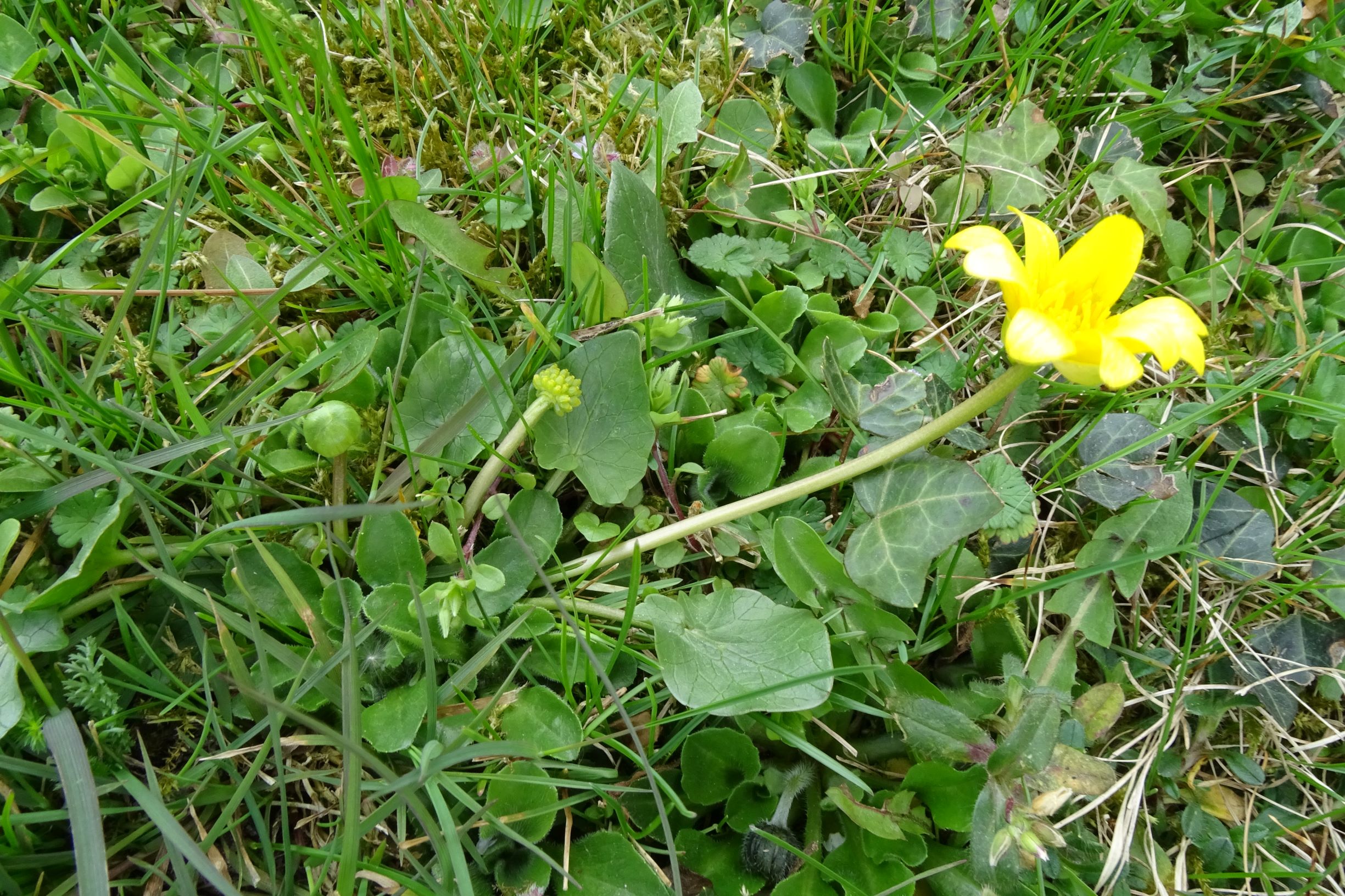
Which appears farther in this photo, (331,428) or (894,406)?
(894,406)

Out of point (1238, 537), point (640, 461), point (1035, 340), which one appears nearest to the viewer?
point (1035, 340)

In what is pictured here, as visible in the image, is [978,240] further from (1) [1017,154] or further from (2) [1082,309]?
(1) [1017,154]

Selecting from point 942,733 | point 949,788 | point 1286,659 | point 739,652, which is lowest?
point 1286,659

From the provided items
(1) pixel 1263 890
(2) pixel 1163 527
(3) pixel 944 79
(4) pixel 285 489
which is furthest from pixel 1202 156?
(4) pixel 285 489

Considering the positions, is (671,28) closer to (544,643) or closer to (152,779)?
(544,643)

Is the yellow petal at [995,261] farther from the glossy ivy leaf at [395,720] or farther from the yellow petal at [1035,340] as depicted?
the glossy ivy leaf at [395,720]

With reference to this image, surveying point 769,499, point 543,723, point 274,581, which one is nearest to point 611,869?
point 543,723
